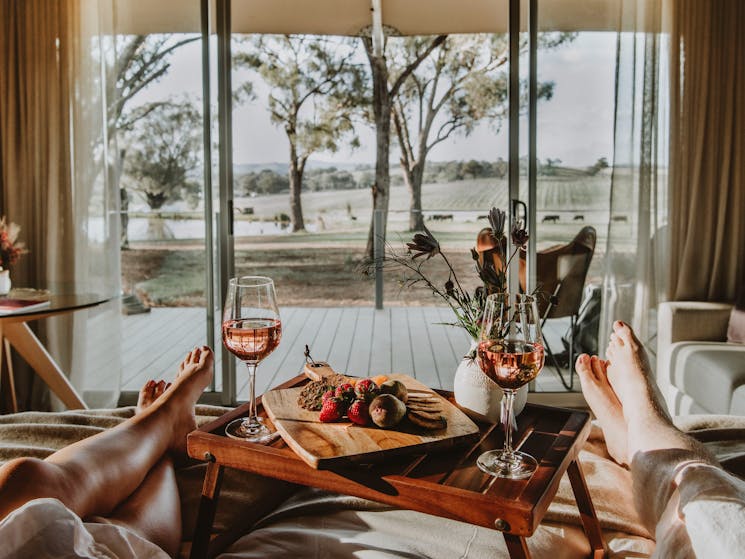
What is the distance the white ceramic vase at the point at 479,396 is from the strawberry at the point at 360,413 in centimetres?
21

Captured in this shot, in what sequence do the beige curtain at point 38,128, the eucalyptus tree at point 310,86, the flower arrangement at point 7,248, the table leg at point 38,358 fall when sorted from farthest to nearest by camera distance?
the eucalyptus tree at point 310,86, the beige curtain at point 38,128, the table leg at point 38,358, the flower arrangement at point 7,248

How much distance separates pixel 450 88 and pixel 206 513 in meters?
7.18

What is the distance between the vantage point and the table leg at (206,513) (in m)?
1.32

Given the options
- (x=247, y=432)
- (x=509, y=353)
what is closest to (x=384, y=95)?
(x=247, y=432)

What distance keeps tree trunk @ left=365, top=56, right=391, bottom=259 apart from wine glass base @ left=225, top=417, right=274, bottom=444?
21.2 feet

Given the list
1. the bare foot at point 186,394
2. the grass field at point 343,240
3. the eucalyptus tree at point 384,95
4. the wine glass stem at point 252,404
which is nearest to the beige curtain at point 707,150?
the bare foot at point 186,394

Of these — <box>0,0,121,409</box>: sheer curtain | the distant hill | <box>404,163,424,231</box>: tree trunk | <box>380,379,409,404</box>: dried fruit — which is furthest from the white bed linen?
<box>404,163,424,231</box>: tree trunk

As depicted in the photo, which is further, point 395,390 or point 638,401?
point 638,401

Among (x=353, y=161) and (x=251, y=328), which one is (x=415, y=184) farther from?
(x=251, y=328)

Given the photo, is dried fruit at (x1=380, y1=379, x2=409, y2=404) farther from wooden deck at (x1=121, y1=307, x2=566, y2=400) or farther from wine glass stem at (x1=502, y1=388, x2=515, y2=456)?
wooden deck at (x1=121, y1=307, x2=566, y2=400)

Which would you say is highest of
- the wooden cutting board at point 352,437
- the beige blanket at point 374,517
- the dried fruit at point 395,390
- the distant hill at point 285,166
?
the distant hill at point 285,166

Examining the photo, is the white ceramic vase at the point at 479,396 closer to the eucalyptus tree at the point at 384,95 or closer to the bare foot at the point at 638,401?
the bare foot at the point at 638,401

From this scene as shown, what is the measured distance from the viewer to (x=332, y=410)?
4.35 feet

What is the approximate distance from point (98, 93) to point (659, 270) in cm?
290
